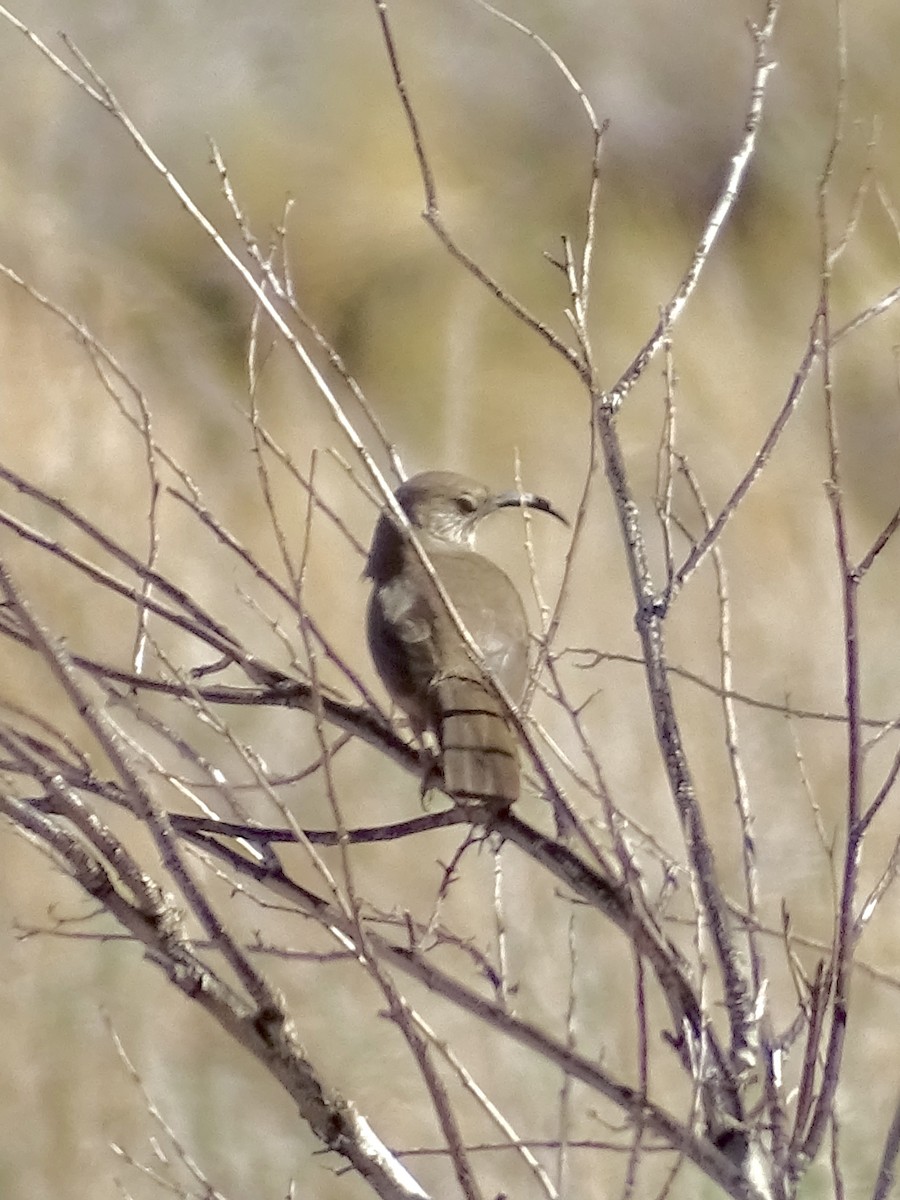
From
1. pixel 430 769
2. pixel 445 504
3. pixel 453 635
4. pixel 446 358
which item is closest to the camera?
pixel 430 769

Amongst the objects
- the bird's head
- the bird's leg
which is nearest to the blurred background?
the bird's head

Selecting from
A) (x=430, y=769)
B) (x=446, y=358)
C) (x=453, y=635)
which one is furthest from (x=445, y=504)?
(x=446, y=358)

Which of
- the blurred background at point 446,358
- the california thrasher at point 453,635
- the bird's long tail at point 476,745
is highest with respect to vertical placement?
the blurred background at point 446,358

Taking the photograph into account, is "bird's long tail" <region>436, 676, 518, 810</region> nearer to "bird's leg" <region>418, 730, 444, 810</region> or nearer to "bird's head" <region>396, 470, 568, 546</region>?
"bird's leg" <region>418, 730, 444, 810</region>

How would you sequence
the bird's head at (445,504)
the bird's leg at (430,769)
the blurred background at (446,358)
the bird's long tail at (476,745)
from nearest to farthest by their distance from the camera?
1. the bird's long tail at (476,745)
2. the bird's leg at (430,769)
3. the bird's head at (445,504)
4. the blurred background at (446,358)

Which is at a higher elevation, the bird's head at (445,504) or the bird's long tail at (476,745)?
the bird's head at (445,504)

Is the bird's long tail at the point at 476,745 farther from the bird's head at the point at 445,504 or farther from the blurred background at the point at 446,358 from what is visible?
the blurred background at the point at 446,358

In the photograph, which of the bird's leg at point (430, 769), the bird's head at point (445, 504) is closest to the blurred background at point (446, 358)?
the bird's head at point (445, 504)

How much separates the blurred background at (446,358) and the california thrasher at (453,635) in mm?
1296

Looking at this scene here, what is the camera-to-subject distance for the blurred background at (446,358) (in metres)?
3.46

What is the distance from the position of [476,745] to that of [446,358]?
299cm

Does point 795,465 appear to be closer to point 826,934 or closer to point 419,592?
point 826,934

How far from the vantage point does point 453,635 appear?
1916 millimetres

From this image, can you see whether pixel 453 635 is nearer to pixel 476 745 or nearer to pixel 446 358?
pixel 476 745
